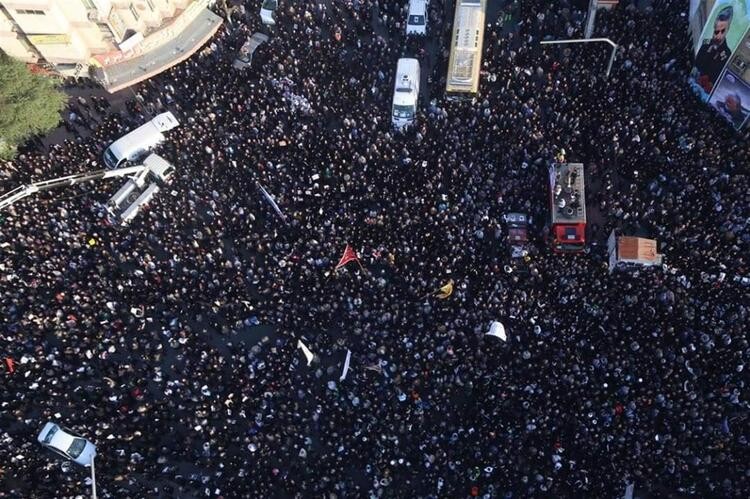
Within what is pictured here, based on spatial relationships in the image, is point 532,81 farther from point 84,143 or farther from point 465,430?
point 84,143

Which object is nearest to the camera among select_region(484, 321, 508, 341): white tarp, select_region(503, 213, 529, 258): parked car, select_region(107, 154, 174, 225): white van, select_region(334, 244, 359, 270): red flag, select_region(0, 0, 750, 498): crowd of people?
select_region(0, 0, 750, 498): crowd of people

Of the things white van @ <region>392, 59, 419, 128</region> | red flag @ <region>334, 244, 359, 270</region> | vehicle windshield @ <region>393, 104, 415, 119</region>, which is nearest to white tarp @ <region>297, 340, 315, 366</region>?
red flag @ <region>334, 244, 359, 270</region>

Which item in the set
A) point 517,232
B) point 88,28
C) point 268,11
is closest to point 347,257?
point 517,232

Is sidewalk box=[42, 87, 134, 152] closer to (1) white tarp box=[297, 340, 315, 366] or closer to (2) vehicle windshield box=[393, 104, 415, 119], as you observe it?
(2) vehicle windshield box=[393, 104, 415, 119]

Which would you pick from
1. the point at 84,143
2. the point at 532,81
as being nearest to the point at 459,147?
the point at 532,81

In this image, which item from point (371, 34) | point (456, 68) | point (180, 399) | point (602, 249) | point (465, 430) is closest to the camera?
point (465, 430)

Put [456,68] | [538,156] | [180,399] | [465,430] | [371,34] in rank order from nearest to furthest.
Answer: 1. [465,430]
2. [180,399]
3. [538,156]
4. [456,68]
5. [371,34]
